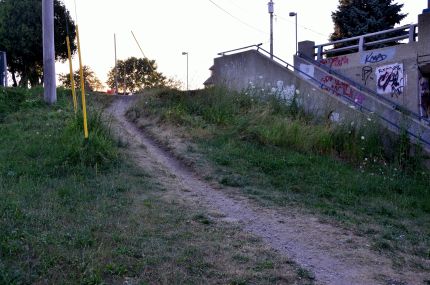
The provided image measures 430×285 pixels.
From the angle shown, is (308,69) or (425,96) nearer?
(425,96)

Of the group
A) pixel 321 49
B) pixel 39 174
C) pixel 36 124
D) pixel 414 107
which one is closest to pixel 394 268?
pixel 39 174

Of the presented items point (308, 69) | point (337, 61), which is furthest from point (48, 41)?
point (337, 61)

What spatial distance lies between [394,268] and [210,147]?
20.0 ft

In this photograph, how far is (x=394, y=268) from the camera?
5.16m

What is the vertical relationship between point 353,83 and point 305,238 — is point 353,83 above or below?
above

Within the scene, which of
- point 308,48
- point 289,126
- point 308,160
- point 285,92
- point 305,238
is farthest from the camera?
point 308,48

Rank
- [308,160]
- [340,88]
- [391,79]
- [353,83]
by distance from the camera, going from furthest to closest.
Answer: [340,88]
[353,83]
[391,79]
[308,160]

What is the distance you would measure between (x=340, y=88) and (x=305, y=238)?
451 inches

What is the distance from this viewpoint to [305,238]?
5926mm

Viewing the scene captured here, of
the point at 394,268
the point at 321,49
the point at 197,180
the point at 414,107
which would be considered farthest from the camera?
the point at 321,49

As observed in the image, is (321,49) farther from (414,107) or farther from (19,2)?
(19,2)

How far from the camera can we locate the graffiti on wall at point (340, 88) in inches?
594

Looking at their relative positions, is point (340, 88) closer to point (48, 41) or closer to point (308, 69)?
point (308, 69)

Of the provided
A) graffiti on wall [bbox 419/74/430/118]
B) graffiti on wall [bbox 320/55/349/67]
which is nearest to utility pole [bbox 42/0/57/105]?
graffiti on wall [bbox 320/55/349/67]
